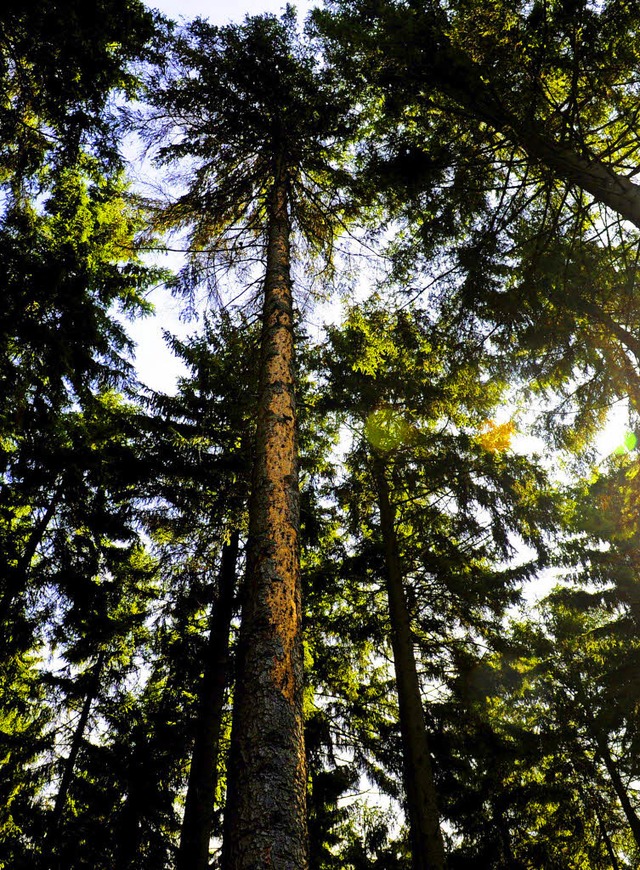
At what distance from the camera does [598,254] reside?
8797 millimetres

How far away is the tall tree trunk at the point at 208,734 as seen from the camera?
22.2 ft

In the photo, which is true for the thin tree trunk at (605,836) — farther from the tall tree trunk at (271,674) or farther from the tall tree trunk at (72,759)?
the tall tree trunk at (271,674)

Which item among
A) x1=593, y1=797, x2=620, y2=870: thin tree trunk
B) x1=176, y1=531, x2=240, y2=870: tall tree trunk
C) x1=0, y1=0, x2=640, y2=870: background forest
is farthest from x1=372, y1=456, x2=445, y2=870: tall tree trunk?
x1=593, y1=797, x2=620, y2=870: thin tree trunk

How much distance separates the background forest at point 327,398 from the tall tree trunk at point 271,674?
Answer: 68cm

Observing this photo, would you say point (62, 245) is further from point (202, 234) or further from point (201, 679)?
point (201, 679)

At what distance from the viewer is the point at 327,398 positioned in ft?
36.3

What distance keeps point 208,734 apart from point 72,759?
14.9 feet

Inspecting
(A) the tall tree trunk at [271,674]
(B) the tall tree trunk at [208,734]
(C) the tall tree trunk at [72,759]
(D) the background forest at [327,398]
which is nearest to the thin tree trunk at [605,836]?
(D) the background forest at [327,398]

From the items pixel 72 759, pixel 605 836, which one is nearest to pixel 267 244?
pixel 72 759

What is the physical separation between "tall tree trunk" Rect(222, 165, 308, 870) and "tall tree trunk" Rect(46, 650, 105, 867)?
26.8 feet

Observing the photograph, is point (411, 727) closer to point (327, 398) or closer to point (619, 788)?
point (327, 398)

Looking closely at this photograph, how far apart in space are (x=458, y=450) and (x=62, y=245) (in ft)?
26.8

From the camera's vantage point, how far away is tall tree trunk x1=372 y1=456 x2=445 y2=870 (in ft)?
20.7

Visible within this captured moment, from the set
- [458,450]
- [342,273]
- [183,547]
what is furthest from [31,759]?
[342,273]
